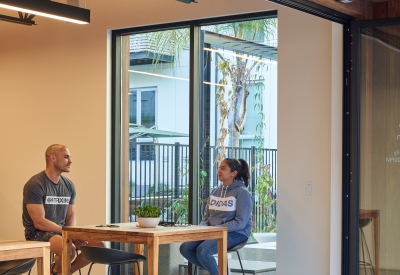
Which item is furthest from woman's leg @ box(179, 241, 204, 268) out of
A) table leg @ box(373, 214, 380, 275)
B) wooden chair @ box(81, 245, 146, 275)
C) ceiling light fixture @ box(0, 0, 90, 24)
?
ceiling light fixture @ box(0, 0, 90, 24)

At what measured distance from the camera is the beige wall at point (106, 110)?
5.52m

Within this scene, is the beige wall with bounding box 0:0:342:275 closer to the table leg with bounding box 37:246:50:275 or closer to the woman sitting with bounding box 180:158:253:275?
the woman sitting with bounding box 180:158:253:275

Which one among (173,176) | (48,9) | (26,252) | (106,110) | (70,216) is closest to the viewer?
(26,252)

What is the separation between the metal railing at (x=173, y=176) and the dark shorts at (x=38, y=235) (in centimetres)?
134

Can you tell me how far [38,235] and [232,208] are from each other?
1649 millimetres

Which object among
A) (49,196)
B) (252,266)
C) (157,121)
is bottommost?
(252,266)

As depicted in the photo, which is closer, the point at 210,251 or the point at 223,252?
the point at 223,252

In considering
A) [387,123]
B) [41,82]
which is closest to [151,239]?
[387,123]

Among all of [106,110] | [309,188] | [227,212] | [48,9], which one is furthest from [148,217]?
[106,110]

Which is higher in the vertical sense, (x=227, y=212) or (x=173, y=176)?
(x=173, y=176)

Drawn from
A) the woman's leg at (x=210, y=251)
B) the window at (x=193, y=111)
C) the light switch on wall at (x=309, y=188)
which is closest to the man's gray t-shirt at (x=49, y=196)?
the window at (x=193, y=111)

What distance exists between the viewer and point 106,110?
270 inches

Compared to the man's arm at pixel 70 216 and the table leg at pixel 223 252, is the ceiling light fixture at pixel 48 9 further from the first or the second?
the table leg at pixel 223 252

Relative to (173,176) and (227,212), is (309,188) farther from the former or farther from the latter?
(173,176)
